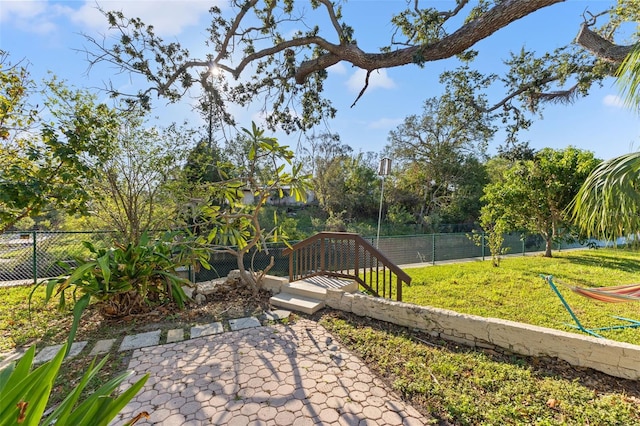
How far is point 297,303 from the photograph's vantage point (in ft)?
13.7

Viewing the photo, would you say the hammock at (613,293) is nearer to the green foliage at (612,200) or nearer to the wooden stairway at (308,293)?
the green foliage at (612,200)

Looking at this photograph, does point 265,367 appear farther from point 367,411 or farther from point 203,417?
point 367,411

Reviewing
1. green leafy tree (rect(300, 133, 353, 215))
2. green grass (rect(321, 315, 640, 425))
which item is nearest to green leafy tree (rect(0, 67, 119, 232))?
green grass (rect(321, 315, 640, 425))

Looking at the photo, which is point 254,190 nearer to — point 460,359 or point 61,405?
point 460,359

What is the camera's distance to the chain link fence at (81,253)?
18.6ft

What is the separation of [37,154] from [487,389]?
5240 mm

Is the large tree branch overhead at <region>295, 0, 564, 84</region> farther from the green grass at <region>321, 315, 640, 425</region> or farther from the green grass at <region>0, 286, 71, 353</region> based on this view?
the green grass at <region>0, 286, 71, 353</region>

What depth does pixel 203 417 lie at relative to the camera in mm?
2000

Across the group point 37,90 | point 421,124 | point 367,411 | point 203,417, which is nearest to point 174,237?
point 37,90

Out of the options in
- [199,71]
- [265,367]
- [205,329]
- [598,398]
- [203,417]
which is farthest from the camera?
[199,71]

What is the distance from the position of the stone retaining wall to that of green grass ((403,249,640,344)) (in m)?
0.73

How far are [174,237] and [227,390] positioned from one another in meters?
3.22

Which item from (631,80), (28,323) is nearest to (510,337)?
(631,80)

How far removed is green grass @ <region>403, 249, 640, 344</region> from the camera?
4039mm
